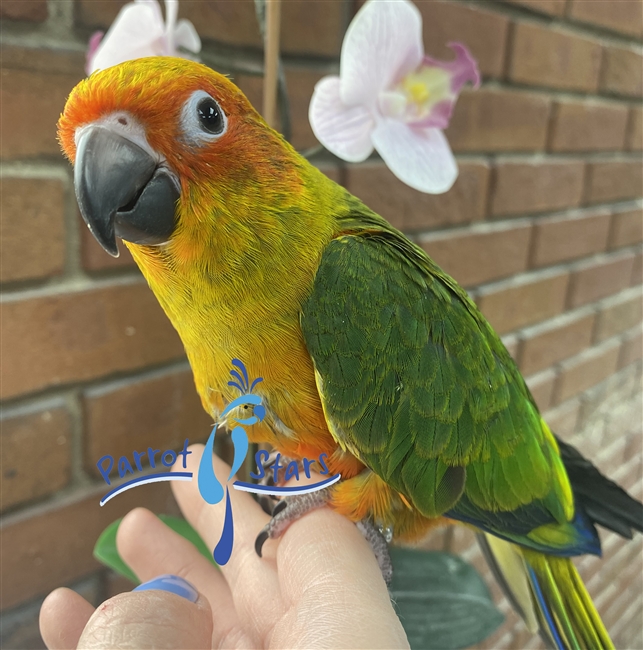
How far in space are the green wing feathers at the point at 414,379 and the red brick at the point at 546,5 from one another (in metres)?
0.66

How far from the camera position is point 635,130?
125cm

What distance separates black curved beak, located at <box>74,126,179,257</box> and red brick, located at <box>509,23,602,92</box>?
0.80m

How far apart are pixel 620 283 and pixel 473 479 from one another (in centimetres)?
109

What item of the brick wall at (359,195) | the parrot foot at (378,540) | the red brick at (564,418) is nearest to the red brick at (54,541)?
the brick wall at (359,195)

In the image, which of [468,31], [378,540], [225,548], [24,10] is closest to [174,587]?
[225,548]

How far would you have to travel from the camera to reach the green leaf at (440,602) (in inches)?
22.0

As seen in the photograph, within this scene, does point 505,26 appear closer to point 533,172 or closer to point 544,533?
point 533,172

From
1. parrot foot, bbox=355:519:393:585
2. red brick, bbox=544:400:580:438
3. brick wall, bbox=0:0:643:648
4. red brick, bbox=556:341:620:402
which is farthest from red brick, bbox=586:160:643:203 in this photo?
parrot foot, bbox=355:519:393:585

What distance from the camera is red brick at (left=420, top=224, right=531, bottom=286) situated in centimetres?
89

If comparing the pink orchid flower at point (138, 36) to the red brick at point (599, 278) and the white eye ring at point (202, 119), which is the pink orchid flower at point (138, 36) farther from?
the red brick at point (599, 278)

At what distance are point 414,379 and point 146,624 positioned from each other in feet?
0.95

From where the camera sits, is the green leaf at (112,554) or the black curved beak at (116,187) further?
the green leaf at (112,554)

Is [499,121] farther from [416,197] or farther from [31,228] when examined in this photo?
[31,228]

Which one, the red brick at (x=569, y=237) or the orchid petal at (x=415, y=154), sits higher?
the orchid petal at (x=415, y=154)
